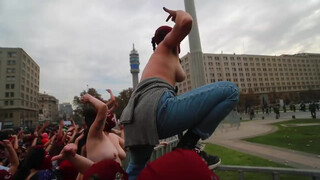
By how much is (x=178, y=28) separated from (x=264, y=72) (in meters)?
126

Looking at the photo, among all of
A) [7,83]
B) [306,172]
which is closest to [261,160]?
[306,172]

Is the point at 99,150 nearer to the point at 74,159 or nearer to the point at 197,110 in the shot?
the point at 74,159

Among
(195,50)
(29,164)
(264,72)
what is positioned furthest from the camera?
(264,72)

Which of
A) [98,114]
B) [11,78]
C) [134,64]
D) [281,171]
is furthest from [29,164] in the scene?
[11,78]

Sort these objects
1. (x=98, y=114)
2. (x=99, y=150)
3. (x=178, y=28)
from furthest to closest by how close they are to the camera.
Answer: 1. (x=99, y=150)
2. (x=98, y=114)
3. (x=178, y=28)

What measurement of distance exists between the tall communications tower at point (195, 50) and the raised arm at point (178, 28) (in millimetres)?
8904

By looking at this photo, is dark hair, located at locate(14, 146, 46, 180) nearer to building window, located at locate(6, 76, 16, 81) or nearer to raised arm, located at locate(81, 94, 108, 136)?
raised arm, located at locate(81, 94, 108, 136)

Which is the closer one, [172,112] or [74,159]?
[172,112]

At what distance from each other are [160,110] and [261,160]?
6692 mm

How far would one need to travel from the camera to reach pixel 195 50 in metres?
11.2

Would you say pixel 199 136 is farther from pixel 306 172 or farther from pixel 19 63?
pixel 19 63

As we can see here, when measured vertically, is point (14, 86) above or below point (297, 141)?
above

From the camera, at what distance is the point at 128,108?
1.83 meters

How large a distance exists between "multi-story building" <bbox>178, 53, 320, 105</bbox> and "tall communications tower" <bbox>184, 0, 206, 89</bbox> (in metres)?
85.1
